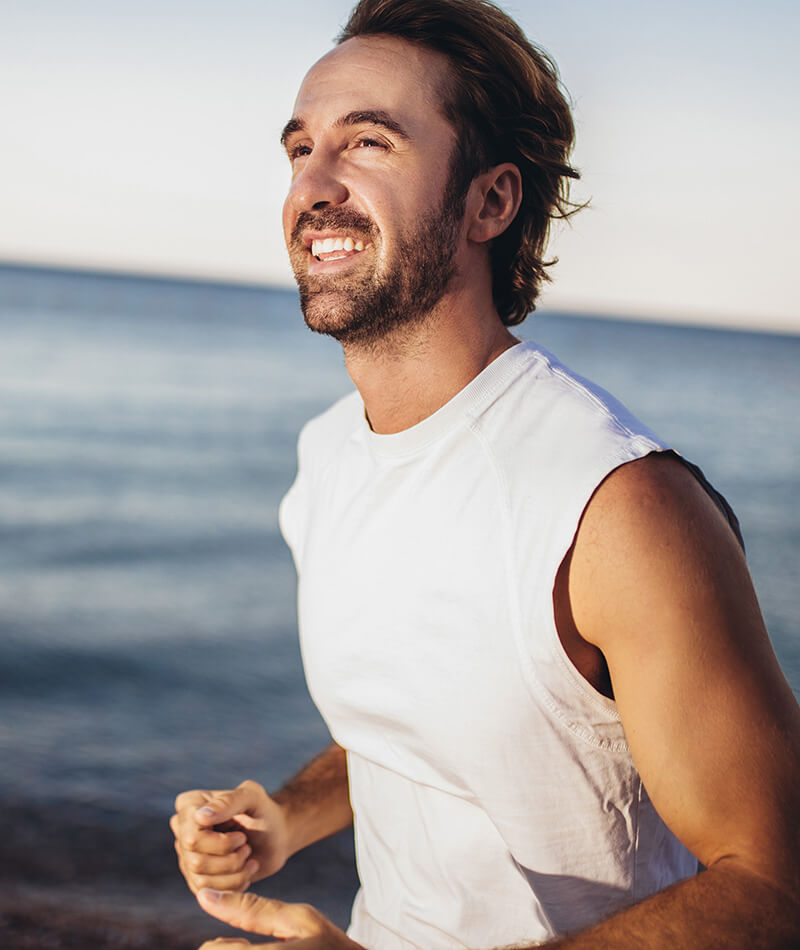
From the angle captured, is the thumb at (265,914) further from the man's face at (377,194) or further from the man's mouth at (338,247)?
the man's mouth at (338,247)

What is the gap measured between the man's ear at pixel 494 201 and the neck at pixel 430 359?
0.19m

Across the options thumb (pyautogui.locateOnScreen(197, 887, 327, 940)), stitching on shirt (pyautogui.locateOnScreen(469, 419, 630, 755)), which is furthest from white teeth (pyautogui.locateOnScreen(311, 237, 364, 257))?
thumb (pyautogui.locateOnScreen(197, 887, 327, 940))

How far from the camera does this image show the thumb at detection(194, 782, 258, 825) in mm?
1981

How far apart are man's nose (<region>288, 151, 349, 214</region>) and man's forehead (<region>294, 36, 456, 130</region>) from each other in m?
0.10

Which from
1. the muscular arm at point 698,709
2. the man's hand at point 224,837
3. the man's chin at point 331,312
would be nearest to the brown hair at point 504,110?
the man's chin at point 331,312

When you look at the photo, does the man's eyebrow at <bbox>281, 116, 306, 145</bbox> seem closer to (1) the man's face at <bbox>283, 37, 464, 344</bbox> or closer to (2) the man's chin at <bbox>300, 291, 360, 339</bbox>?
(1) the man's face at <bbox>283, 37, 464, 344</bbox>

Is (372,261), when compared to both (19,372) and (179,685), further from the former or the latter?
(19,372)

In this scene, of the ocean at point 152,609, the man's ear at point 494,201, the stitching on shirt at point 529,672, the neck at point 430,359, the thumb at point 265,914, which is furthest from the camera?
the ocean at point 152,609

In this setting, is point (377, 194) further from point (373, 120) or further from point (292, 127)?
point (292, 127)

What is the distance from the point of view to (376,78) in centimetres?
202

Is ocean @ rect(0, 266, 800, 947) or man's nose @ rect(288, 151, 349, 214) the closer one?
man's nose @ rect(288, 151, 349, 214)

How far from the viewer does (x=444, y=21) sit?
6.97 ft

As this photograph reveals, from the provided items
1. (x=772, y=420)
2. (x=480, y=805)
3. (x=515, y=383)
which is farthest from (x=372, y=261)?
(x=772, y=420)

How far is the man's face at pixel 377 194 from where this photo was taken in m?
1.96
